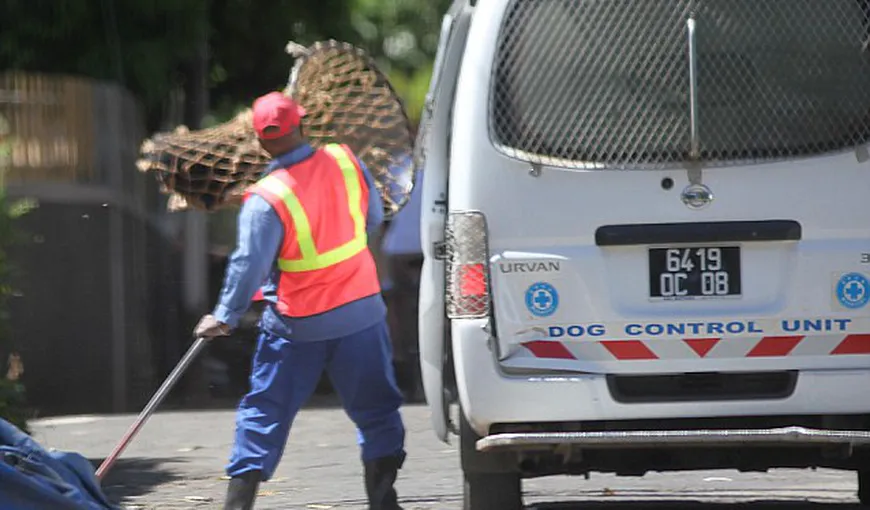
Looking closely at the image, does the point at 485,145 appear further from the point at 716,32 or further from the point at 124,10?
the point at 124,10

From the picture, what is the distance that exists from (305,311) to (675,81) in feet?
5.53

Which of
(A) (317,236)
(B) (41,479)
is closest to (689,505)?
(A) (317,236)

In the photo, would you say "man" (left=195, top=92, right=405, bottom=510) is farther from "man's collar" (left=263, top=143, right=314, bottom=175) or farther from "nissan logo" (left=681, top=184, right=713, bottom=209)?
"nissan logo" (left=681, top=184, right=713, bottom=209)

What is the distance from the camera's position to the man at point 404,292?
15383 millimetres

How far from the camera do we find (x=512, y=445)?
6.57 metres

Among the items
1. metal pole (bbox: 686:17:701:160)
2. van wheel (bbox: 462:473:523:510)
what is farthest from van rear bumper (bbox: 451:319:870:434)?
metal pole (bbox: 686:17:701:160)

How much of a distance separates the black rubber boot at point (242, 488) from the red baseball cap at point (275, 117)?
1.24 meters

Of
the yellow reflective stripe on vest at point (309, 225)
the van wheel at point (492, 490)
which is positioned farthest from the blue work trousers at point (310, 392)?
the van wheel at point (492, 490)

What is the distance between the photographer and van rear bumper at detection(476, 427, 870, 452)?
648cm

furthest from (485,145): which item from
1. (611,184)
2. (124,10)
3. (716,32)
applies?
(124,10)

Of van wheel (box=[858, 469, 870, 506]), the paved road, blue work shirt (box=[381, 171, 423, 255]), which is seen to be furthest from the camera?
blue work shirt (box=[381, 171, 423, 255])

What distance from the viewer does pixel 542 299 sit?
21.8 ft

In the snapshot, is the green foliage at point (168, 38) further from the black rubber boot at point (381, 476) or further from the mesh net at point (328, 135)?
the black rubber boot at point (381, 476)

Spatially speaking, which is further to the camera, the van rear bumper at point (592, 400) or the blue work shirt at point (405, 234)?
the blue work shirt at point (405, 234)
